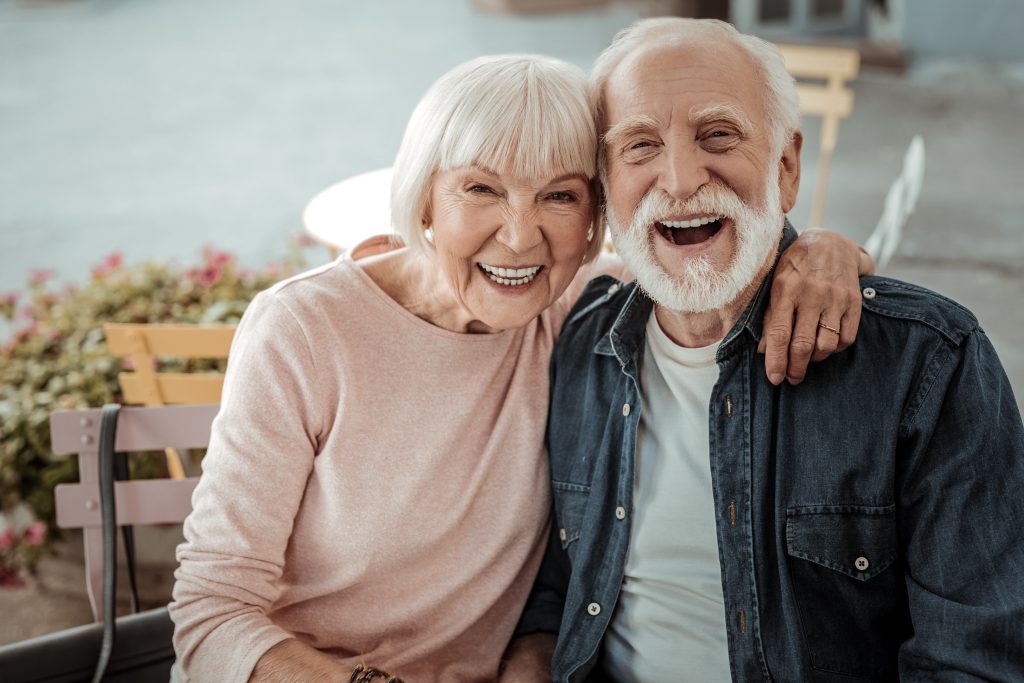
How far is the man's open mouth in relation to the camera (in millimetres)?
1581

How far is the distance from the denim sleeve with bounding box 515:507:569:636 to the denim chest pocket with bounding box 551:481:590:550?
0.06m

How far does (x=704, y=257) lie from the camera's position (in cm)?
155

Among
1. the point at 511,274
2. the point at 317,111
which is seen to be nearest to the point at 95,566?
the point at 511,274

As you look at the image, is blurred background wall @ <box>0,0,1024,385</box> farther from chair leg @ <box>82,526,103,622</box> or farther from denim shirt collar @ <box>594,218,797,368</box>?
chair leg @ <box>82,526,103,622</box>

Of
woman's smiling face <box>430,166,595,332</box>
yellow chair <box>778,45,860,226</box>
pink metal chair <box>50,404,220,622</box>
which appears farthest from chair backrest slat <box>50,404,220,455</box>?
yellow chair <box>778,45,860,226</box>

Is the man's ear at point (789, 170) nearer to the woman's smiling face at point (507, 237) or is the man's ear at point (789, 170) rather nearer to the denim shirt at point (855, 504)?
the denim shirt at point (855, 504)

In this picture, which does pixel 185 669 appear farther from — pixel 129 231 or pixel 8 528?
pixel 129 231

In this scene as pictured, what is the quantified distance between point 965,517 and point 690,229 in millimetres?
607

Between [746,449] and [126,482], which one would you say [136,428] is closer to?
[126,482]

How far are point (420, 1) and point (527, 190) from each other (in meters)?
10.1

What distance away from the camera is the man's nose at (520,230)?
157 cm

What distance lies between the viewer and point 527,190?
1.56 metres

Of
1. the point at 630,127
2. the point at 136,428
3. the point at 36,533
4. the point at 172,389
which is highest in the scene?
the point at 630,127

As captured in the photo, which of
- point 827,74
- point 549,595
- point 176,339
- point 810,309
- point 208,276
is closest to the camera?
point 810,309
